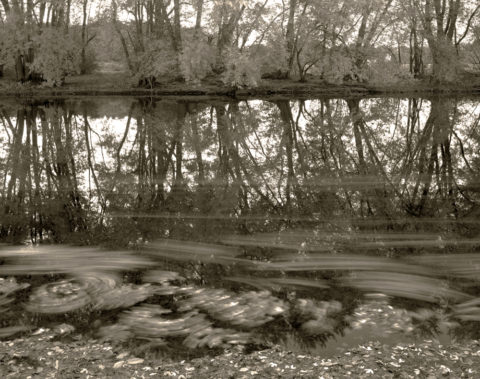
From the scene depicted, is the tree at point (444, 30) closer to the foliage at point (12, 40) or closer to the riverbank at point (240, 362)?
the foliage at point (12, 40)

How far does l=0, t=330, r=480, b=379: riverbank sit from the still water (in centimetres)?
26

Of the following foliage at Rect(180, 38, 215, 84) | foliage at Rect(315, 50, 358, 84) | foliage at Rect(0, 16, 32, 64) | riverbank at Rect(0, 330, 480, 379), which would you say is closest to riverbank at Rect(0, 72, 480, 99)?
foliage at Rect(315, 50, 358, 84)

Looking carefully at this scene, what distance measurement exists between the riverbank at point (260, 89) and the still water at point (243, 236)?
61.1ft

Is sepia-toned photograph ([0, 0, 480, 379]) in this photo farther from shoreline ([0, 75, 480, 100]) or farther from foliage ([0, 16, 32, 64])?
foliage ([0, 16, 32, 64])

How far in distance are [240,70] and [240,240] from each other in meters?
28.7

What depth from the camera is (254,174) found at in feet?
43.9

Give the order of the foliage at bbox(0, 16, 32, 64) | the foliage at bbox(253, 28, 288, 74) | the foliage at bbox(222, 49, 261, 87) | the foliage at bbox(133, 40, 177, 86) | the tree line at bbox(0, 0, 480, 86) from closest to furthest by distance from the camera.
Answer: the foliage at bbox(222, 49, 261, 87) < the foliage at bbox(0, 16, 32, 64) < the tree line at bbox(0, 0, 480, 86) < the foliage at bbox(133, 40, 177, 86) < the foliage at bbox(253, 28, 288, 74)

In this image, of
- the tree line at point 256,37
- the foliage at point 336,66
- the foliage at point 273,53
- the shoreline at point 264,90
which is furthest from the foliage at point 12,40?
the foliage at point 336,66

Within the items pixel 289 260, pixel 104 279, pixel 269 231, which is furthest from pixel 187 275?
pixel 269 231

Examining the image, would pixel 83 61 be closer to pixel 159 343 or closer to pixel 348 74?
pixel 348 74

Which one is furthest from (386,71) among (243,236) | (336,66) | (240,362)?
(240,362)

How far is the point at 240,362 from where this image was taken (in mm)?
4645

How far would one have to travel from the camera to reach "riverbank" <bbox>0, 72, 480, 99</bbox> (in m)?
37.9

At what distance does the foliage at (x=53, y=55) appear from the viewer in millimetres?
37812
